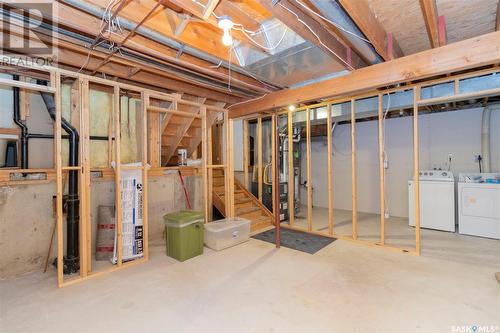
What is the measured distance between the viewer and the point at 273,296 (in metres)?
2.30

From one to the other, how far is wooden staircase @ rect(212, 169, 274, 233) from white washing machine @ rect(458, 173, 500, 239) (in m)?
3.27

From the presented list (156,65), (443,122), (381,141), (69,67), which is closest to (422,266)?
(381,141)

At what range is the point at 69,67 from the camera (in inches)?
123

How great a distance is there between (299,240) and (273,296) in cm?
172

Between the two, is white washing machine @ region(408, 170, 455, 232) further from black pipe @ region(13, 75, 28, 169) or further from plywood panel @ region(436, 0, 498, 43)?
black pipe @ region(13, 75, 28, 169)

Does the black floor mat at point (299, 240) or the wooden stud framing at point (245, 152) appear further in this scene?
the wooden stud framing at point (245, 152)

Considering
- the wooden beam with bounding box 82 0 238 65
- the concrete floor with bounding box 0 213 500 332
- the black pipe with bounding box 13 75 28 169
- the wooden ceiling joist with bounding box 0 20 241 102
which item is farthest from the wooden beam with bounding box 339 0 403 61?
the black pipe with bounding box 13 75 28 169

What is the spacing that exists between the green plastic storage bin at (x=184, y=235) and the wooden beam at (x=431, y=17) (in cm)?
316

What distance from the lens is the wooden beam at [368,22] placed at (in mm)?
1898

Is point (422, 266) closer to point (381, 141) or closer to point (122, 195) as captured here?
point (381, 141)

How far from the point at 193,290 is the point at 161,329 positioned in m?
0.56

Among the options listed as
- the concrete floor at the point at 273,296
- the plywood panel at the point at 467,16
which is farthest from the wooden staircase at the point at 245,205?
the plywood panel at the point at 467,16

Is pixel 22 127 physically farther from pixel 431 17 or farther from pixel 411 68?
pixel 411 68

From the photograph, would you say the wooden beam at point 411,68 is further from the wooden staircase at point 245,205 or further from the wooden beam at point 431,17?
the wooden staircase at point 245,205
